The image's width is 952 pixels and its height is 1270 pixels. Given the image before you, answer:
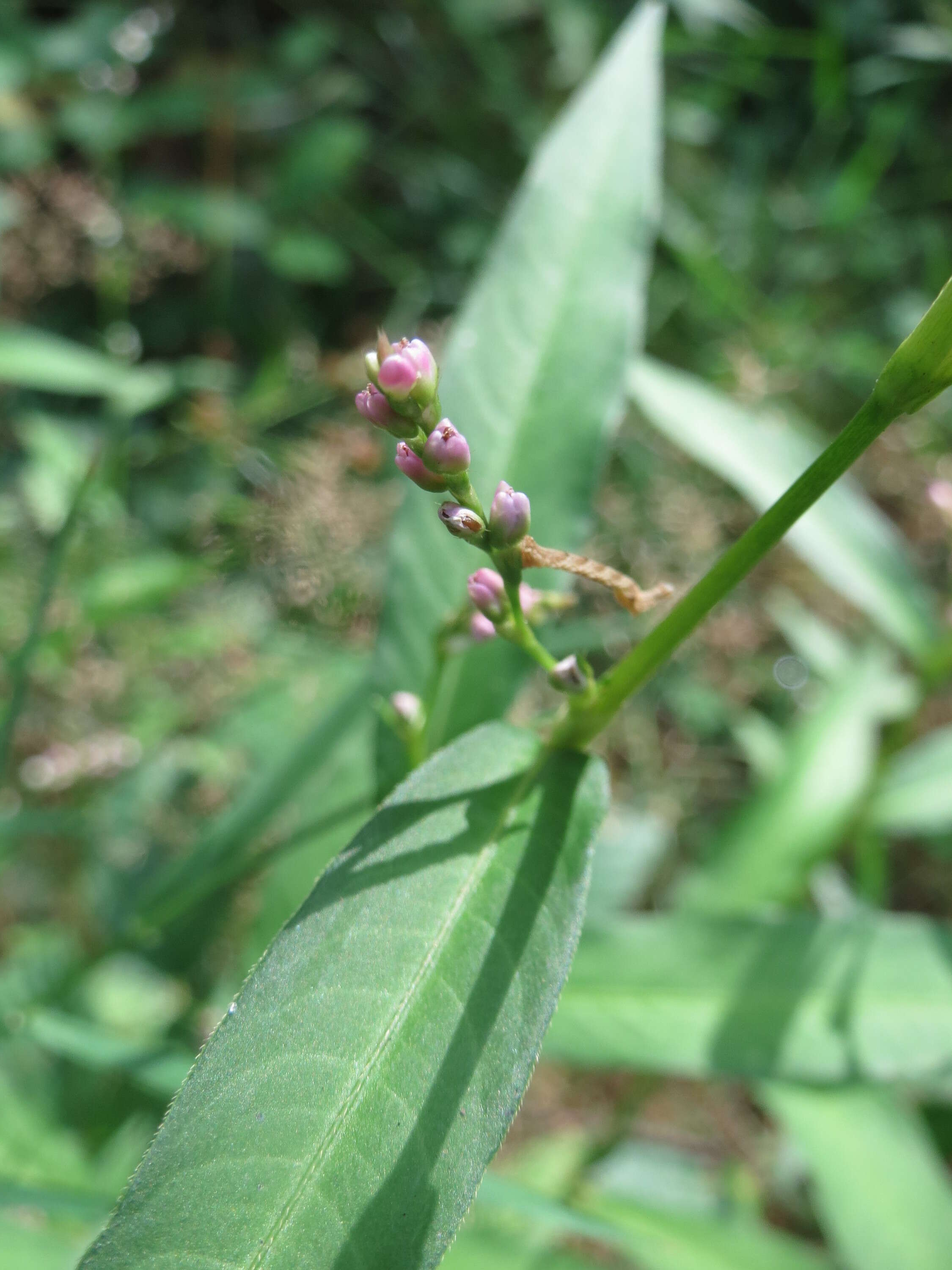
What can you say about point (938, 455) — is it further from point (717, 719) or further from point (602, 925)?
point (602, 925)

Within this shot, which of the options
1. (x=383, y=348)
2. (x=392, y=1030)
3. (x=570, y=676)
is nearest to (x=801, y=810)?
(x=570, y=676)

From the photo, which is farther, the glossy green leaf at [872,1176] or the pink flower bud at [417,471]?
the glossy green leaf at [872,1176]

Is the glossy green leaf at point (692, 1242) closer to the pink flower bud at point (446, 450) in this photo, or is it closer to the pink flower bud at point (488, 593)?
the pink flower bud at point (488, 593)

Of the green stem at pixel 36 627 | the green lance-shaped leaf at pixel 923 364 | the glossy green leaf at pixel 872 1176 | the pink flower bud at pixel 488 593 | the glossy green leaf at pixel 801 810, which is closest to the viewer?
the green lance-shaped leaf at pixel 923 364

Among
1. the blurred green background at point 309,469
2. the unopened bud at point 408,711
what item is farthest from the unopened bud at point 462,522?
the blurred green background at point 309,469

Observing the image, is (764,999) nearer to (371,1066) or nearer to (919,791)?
(919,791)

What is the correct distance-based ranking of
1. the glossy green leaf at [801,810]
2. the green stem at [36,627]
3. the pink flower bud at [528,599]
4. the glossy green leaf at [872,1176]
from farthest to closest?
the glossy green leaf at [801,810], the glossy green leaf at [872,1176], the green stem at [36,627], the pink flower bud at [528,599]

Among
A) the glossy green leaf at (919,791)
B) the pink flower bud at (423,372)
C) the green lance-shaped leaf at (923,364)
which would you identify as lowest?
the glossy green leaf at (919,791)

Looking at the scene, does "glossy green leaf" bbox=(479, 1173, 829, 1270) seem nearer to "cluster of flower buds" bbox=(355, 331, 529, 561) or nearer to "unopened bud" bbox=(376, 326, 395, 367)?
"cluster of flower buds" bbox=(355, 331, 529, 561)
